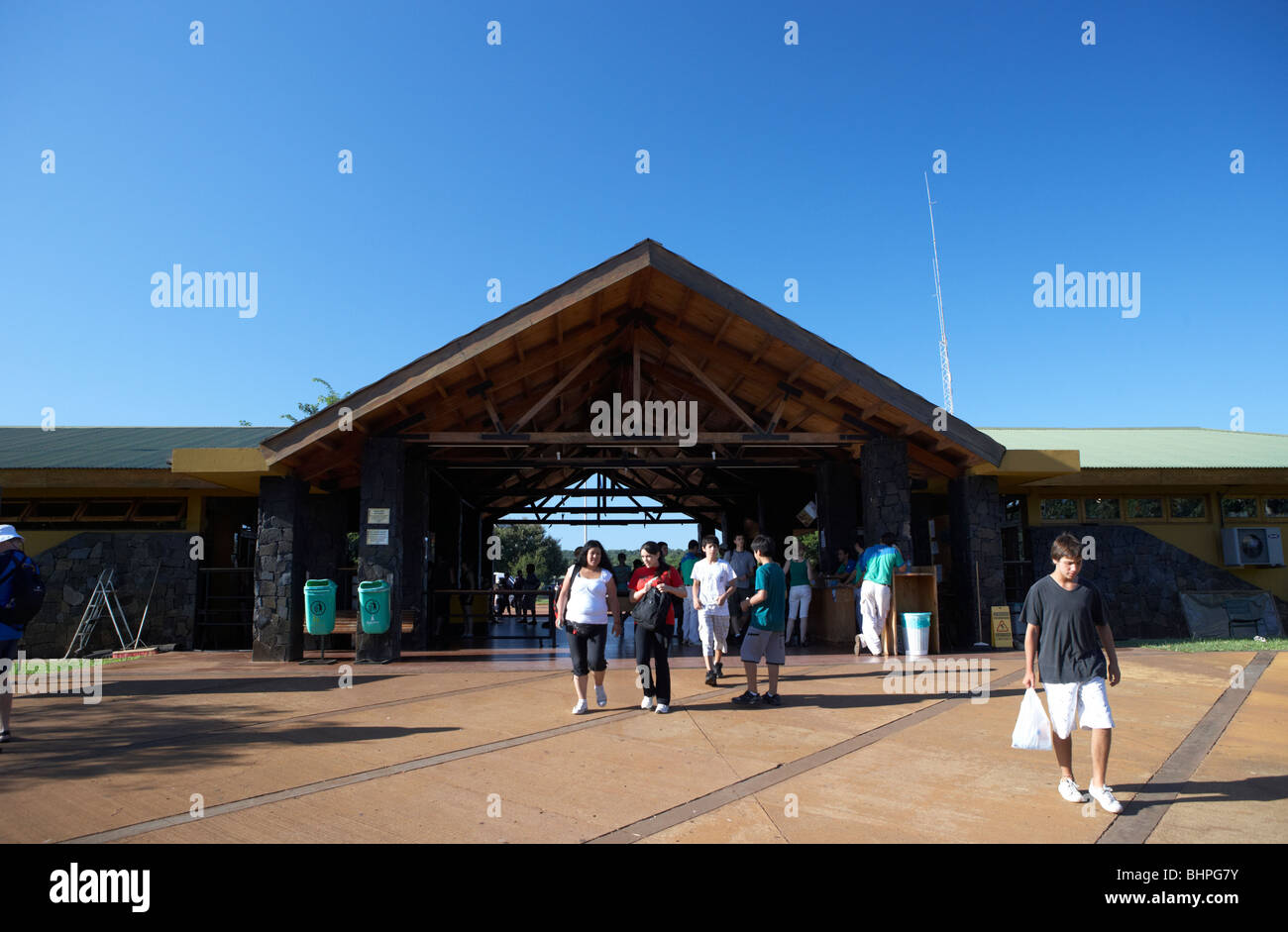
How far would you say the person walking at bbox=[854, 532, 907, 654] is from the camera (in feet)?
33.1

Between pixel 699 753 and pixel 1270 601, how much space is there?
16326 millimetres

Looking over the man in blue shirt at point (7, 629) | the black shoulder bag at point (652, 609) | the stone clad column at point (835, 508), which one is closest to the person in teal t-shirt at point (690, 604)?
the stone clad column at point (835, 508)

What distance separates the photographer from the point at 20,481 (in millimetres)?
13766

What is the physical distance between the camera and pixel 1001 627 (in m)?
11.9

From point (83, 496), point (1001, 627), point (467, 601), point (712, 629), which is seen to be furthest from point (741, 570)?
point (83, 496)

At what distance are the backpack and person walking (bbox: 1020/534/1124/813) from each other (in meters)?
6.96

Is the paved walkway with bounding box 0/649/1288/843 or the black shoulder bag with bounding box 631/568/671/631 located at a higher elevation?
the black shoulder bag with bounding box 631/568/671/631

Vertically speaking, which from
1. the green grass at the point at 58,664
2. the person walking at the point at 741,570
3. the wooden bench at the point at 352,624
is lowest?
the green grass at the point at 58,664

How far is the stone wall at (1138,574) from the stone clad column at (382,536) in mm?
12373

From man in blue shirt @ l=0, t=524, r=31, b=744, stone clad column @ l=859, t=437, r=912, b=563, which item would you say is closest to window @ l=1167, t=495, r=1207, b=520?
stone clad column @ l=859, t=437, r=912, b=563

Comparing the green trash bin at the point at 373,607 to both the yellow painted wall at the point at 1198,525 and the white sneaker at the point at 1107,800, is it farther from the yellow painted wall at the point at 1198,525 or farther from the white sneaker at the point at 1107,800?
the yellow painted wall at the point at 1198,525

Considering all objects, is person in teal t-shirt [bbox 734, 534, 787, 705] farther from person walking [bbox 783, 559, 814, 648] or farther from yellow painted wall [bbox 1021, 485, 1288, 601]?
yellow painted wall [bbox 1021, 485, 1288, 601]

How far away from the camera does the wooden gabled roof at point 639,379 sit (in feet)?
34.1
